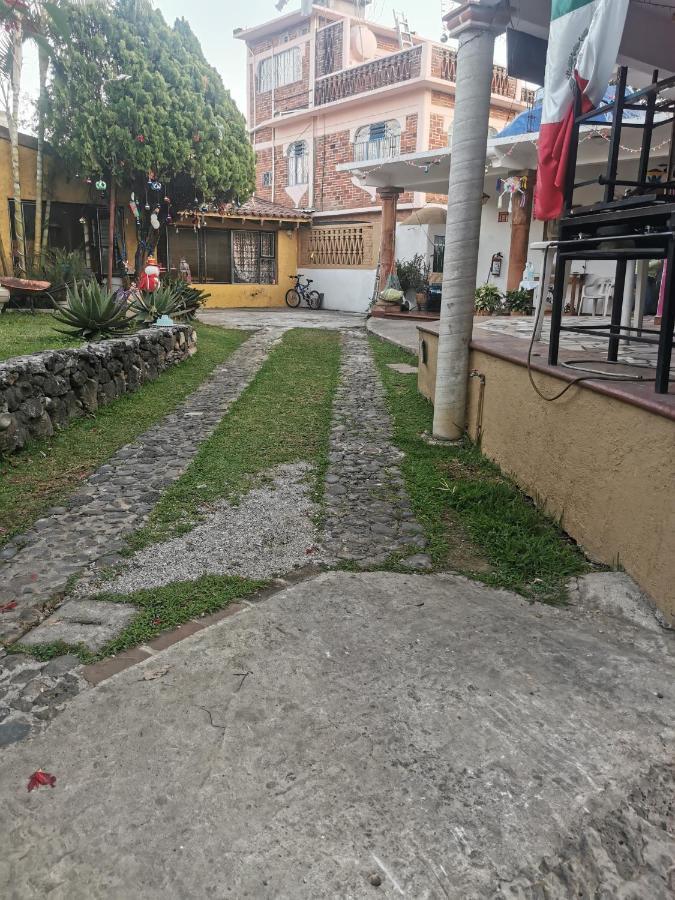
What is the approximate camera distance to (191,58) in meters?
13.9

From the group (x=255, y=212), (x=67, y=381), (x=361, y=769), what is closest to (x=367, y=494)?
(x=361, y=769)

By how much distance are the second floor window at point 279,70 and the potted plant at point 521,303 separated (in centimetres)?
1591

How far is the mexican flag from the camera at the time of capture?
333cm

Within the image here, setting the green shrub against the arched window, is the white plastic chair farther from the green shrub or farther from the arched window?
the arched window

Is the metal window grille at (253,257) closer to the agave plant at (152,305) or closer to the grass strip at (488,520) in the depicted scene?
the agave plant at (152,305)

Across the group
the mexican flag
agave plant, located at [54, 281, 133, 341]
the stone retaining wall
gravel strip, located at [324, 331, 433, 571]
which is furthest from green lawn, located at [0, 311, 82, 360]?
the mexican flag

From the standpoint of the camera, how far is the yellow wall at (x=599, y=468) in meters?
2.61

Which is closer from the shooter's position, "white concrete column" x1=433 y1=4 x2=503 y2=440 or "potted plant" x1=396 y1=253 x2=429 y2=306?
"white concrete column" x1=433 y1=4 x2=503 y2=440

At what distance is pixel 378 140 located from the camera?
65.8 feet

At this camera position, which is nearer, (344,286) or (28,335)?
(28,335)

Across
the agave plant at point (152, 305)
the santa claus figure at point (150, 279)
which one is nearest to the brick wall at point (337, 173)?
the santa claus figure at point (150, 279)

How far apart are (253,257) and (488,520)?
1765cm

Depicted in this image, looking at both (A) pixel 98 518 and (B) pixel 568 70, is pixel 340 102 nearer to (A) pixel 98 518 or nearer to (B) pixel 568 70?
(B) pixel 568 70

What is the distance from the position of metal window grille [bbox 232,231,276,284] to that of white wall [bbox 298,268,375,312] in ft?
3.48
